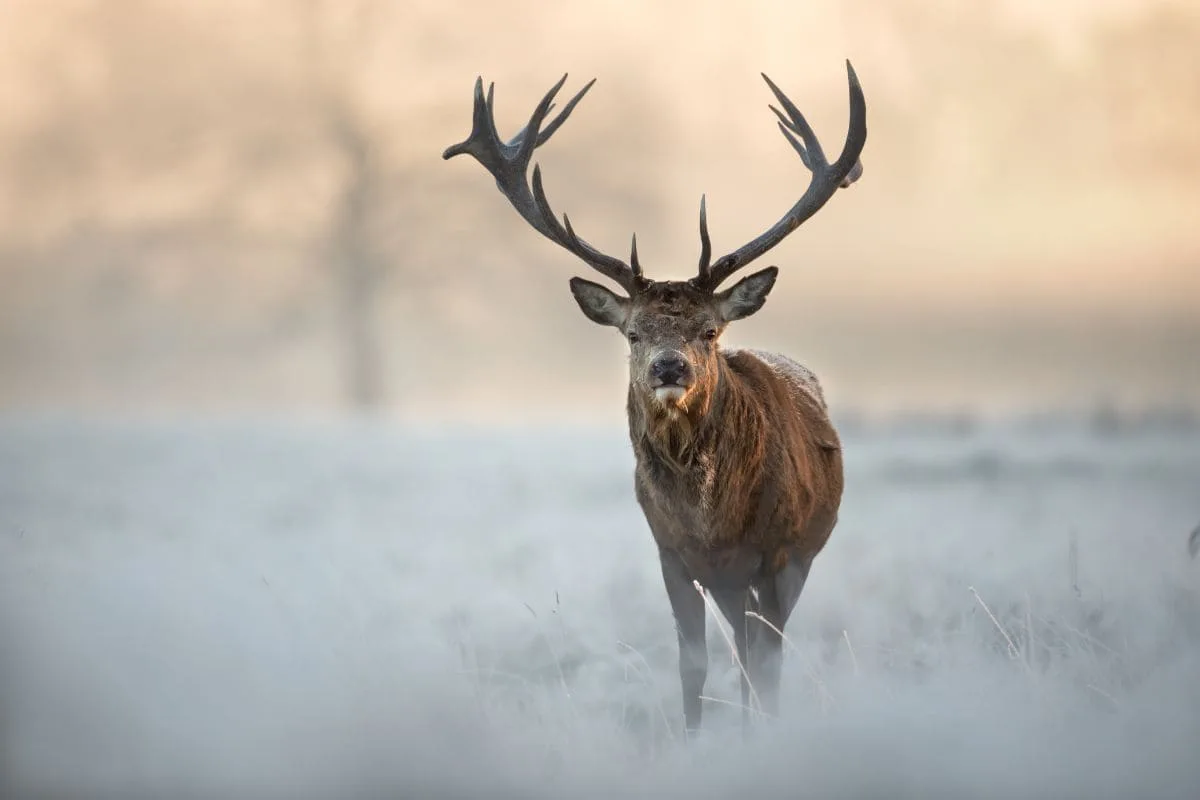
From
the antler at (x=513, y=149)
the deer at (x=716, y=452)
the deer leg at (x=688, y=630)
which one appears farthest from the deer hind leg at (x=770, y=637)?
the antler at (x=513, y=149)

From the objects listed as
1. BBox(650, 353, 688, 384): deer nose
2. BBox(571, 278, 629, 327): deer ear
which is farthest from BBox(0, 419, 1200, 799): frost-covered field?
BBox(571, 278, 629, 327): deer ear

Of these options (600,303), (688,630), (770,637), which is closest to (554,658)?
(688,630)

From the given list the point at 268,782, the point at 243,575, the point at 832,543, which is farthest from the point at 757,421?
the point at 832,543

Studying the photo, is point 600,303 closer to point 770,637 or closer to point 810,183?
point 810,183

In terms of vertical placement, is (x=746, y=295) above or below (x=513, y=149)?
below

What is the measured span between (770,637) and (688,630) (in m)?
0.41

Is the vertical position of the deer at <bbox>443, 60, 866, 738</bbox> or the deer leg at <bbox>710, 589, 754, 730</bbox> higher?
the deer at <bbox>443, 60, 866, 738</bbox>

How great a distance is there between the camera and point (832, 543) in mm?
14453

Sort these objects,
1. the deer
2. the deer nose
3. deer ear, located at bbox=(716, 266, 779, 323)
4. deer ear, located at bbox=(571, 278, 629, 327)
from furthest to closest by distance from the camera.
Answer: deer ear, located at bbox=(571, 278, 629, 327) < deer ear, located at bbox=(716, 266, 779, 323) < the deer < the deer nose

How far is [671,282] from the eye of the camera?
25.6 ft

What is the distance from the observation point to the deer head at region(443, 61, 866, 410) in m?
7.48

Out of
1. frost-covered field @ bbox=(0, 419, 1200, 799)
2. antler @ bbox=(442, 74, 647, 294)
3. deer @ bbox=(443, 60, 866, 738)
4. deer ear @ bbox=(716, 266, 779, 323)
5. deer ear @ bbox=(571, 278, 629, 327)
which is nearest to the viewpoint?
frost-covered field @ bbox=(0, 419, 1200, 799)

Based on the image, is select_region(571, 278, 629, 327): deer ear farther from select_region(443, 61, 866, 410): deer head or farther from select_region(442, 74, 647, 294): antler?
select_region(442, 74, 647, 294): antler

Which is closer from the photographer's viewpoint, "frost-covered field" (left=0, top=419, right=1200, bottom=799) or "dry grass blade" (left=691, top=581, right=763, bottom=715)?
"frost-covered field" (left=0, top=419, right=1200, bottom=799)
